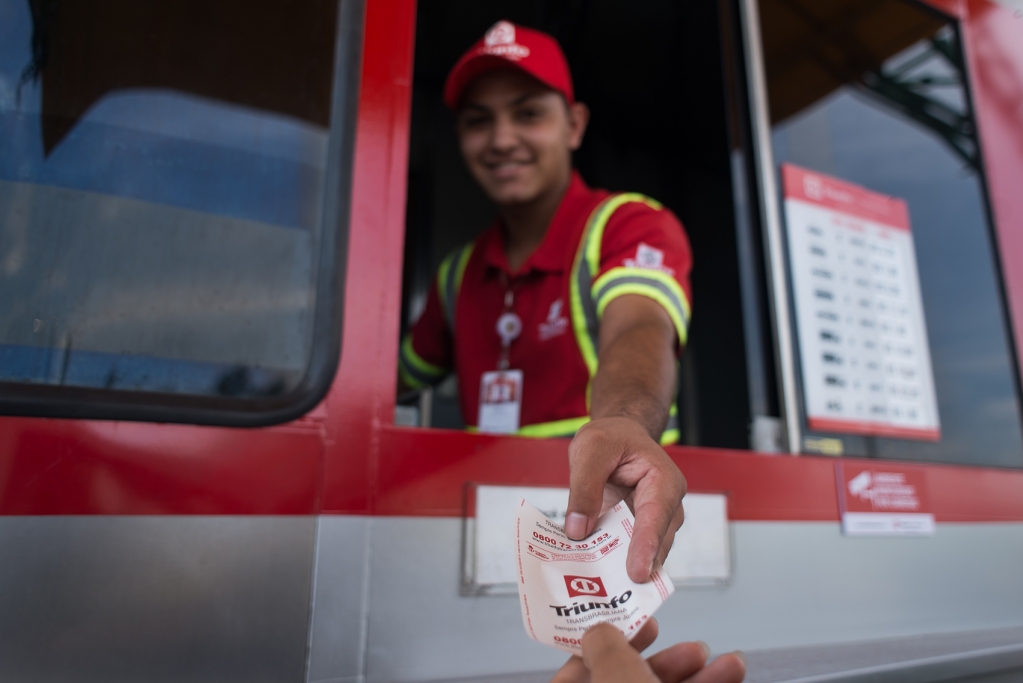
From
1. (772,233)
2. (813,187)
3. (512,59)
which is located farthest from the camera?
(813,187)

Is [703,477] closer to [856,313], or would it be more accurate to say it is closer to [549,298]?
→ [549,298]

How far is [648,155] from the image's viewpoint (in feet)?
10.2

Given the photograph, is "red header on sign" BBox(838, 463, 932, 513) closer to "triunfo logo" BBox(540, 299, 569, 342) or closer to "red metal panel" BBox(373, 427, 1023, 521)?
"red metal panel" BBox(373, 427, 1023, 521)

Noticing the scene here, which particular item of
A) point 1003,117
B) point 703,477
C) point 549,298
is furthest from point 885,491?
point 1003,117

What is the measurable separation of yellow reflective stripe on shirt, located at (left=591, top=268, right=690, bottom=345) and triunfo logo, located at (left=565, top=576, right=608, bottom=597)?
662mm

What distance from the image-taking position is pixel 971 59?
2029 millimetres

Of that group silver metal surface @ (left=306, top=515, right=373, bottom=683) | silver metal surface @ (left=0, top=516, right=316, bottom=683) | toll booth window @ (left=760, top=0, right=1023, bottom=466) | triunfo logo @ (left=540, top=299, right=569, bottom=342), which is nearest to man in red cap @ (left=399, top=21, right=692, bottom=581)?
triunfo logo @ (left=540, top=299, right=569, bottom=342)

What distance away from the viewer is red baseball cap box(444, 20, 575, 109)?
1.58 m

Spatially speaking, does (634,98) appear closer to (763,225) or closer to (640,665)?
(763,225)

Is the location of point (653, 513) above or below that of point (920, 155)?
below

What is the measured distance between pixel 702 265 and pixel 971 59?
3.90 feet

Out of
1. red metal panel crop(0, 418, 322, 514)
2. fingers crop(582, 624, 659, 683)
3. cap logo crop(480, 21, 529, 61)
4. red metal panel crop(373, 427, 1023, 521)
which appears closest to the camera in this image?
fingers crop(582, 624, 659, 683)

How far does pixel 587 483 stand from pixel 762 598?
33.1 inches

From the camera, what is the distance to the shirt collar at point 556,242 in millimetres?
1586
